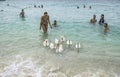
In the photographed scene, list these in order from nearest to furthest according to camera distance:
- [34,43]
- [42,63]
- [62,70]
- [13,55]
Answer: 1. [62,70]
2. [42,63]
3. [13,55]
4. [34,43]

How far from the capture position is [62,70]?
10766 mm

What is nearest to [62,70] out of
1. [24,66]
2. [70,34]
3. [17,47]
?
[24,66]

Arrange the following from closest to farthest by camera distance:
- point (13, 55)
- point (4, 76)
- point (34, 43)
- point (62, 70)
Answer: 1. point (4, 76)
2. point (62, 70)
3. point (13, 55)
4. point (34, 43)

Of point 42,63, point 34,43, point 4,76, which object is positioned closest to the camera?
point 4,76

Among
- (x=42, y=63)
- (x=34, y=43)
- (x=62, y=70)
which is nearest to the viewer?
(x=62, y=70)

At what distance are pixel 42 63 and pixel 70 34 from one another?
782 centimetres

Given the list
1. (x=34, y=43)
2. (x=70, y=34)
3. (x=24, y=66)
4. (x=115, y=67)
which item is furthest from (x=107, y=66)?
(x=70, y=34)

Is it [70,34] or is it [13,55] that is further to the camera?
[70,34]

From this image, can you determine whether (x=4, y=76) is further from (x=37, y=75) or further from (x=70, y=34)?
(x=70, y=34)

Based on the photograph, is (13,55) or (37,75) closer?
(37,75)

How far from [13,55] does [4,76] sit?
288 centimetres

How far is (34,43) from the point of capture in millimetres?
15703

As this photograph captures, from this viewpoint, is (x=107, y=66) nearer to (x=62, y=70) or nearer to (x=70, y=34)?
(x=62, y=70)

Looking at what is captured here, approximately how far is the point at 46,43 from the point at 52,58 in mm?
2419
